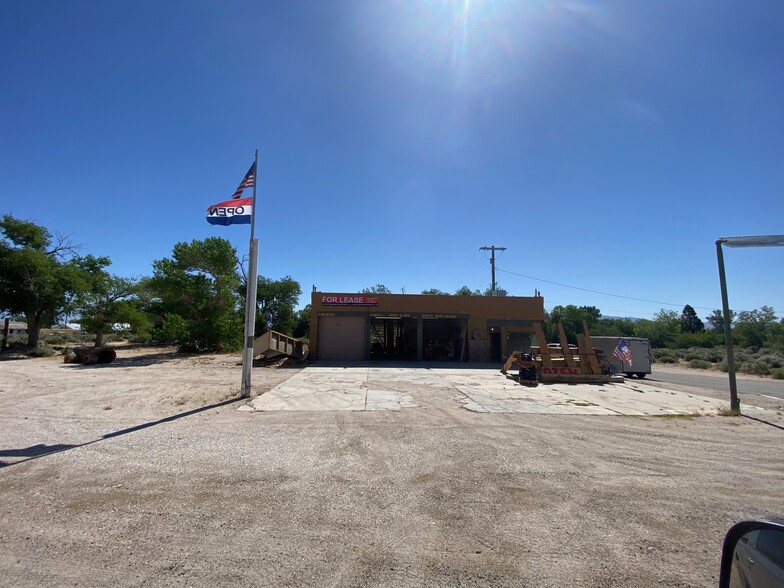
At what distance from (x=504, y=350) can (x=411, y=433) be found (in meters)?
21.5

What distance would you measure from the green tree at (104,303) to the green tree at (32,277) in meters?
1.48

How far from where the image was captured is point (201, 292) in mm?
31469

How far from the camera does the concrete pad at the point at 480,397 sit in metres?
10.9

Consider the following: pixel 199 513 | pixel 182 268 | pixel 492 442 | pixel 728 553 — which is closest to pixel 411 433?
→ pixel 492 442

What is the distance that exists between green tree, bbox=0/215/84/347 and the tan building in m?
17.6

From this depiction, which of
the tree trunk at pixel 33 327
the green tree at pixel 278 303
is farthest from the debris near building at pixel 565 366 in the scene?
the green tree at pixel 278 303

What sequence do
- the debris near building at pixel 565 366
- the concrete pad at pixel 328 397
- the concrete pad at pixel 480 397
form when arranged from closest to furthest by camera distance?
the concrete pad at pixel 328 397, the concrete pad at pixel 480 397, the debris near building at pixel 565 366

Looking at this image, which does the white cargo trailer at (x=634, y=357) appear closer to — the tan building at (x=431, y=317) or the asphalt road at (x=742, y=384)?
the asphalt road at (x=742, y=384)

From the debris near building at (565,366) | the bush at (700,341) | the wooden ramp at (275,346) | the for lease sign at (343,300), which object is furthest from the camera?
the bush at (700,341)

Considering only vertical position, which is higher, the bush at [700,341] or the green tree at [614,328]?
the green tree at [614,328]

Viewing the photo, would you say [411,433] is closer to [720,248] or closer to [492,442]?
[492,442]

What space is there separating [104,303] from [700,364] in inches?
2028

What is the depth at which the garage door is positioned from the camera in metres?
28.1

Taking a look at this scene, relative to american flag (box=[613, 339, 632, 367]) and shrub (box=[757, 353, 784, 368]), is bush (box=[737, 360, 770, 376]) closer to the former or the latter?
shrub (box=[757, 353, 784, 368])
